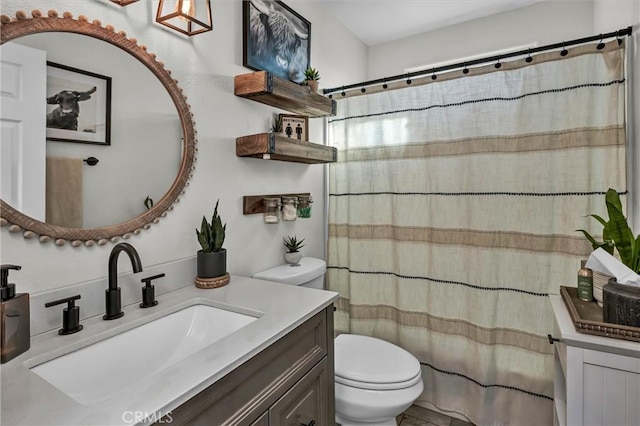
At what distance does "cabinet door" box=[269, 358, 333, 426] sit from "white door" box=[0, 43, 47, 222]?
2.90 ft

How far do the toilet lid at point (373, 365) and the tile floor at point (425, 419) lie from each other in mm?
535

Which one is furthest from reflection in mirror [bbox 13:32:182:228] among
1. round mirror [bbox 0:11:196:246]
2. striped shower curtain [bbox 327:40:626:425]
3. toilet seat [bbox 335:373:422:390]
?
striped shower curtain [bbox 327:40:626:425]

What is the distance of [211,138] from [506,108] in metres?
1.53

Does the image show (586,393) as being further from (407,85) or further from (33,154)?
(33,154)

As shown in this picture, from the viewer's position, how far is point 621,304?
0.99 m

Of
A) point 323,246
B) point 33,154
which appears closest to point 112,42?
point 33,154

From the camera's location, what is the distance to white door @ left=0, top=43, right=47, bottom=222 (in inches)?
32.8

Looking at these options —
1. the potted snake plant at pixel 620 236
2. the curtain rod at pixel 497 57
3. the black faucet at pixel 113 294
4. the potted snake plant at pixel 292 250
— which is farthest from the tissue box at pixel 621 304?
the black faucet at pixel 113 294

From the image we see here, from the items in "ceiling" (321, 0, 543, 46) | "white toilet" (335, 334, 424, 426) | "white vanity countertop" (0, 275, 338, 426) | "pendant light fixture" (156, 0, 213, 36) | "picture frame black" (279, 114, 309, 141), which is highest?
"ceiling" (321, 0, 543, 46)

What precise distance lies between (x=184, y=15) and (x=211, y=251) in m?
0.88

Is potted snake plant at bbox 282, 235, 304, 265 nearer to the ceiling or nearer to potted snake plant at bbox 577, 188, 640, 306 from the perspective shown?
potted snake plant at bbox 577, 188, 640, 306

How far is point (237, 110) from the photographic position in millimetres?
1555

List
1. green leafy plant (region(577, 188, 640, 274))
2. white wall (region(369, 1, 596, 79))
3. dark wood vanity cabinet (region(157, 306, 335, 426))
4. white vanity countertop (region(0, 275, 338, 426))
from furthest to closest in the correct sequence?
white wall (region(369, 1, 596, 79)) → green leafy plant (region(577, 188, 640, 274)) → dark wood vanity cabinet (region(157, 306, 335, 426)) → white vanity countertop (region(0, 275, 338, 426))

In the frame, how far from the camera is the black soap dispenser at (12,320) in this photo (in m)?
0.72
